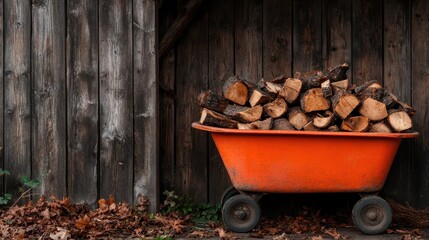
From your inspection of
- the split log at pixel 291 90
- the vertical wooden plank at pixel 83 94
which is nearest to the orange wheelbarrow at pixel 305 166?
the split log at pixel 291 90

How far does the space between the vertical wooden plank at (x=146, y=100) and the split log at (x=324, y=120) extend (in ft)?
4.24

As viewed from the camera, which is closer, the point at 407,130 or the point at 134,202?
the point at 407,130

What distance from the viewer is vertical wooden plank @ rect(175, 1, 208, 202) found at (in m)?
6.23

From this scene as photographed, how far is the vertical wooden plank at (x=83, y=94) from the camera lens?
5949 millimetres

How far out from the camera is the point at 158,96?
6031 millimetres

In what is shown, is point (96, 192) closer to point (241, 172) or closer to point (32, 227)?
point (32, 227)

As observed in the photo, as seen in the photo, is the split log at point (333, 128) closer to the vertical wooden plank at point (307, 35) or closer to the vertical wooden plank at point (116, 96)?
the vertical wooden plank at point (307, 35)

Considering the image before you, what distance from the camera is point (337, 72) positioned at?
5680 millimetres

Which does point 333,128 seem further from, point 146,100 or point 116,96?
point 116,96

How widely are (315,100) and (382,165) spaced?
0.66m

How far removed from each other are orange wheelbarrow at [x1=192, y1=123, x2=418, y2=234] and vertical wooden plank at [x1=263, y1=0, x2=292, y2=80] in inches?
Answer: 38.9

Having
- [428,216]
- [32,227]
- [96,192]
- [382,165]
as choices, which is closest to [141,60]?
[96,192]

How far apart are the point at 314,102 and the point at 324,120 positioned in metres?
0.15

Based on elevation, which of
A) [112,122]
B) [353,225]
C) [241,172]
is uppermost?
[112,122]
